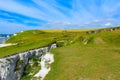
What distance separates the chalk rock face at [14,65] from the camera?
33.3 meters

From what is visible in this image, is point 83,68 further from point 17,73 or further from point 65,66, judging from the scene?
point 17,73

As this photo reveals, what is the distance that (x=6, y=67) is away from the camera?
3394cm

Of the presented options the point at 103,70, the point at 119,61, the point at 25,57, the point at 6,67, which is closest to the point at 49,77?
the point at 103,70

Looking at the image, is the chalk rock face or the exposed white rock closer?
the exposed white rock

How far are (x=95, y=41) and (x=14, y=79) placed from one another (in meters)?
22.3

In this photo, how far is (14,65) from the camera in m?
37.4

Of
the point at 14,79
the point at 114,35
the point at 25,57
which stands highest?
the point at 114,35

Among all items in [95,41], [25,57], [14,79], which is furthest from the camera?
[95,41]

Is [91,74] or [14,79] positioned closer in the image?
[91,74]

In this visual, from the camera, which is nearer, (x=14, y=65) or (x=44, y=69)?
(x=44, y=69)

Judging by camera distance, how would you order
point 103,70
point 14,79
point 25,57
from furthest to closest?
point 25,57 → point 14,79 → point 103,70

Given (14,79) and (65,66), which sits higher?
(65,66)

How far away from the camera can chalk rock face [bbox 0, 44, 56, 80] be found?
33291mm

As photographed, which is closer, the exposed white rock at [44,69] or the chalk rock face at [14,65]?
the exposed white rock at [44,69]
